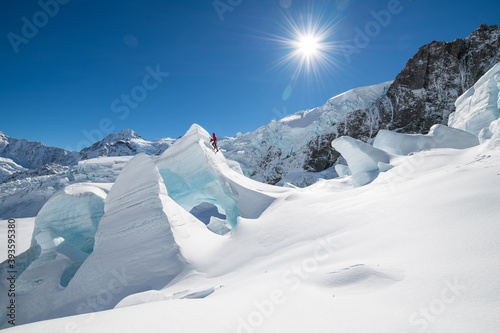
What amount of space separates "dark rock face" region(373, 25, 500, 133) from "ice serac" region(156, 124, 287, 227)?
1714 inches

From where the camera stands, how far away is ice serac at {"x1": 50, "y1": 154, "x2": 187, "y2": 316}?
18.5 ft

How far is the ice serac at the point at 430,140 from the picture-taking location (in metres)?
13.3

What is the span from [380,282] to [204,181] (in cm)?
1114

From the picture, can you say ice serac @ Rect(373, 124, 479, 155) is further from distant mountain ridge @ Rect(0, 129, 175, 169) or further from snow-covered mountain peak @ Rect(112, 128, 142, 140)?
snow-covered mountain peak @ Rect(112, 128, 142, 140)

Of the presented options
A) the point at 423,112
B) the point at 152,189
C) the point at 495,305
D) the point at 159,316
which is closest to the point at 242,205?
the point at 152,189

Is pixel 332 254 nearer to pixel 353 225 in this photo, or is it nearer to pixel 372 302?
pixel 353 225

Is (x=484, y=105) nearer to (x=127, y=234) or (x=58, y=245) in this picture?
(x=127, y=234)

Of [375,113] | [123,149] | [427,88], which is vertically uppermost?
[123,149]

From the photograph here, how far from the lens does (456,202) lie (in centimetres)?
334

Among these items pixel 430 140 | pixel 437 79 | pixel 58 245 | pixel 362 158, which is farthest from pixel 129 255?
pixel 437 79

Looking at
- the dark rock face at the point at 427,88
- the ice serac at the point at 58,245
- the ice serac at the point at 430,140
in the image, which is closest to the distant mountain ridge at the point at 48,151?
the dark rock face at the point at 427,88

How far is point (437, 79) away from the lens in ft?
136

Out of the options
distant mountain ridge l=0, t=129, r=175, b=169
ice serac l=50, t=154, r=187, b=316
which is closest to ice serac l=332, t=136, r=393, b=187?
ice serac l=50, t=154, r=187, b=316

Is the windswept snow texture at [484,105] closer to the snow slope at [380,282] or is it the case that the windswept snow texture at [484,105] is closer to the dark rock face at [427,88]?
the snow slope at [380,282]
